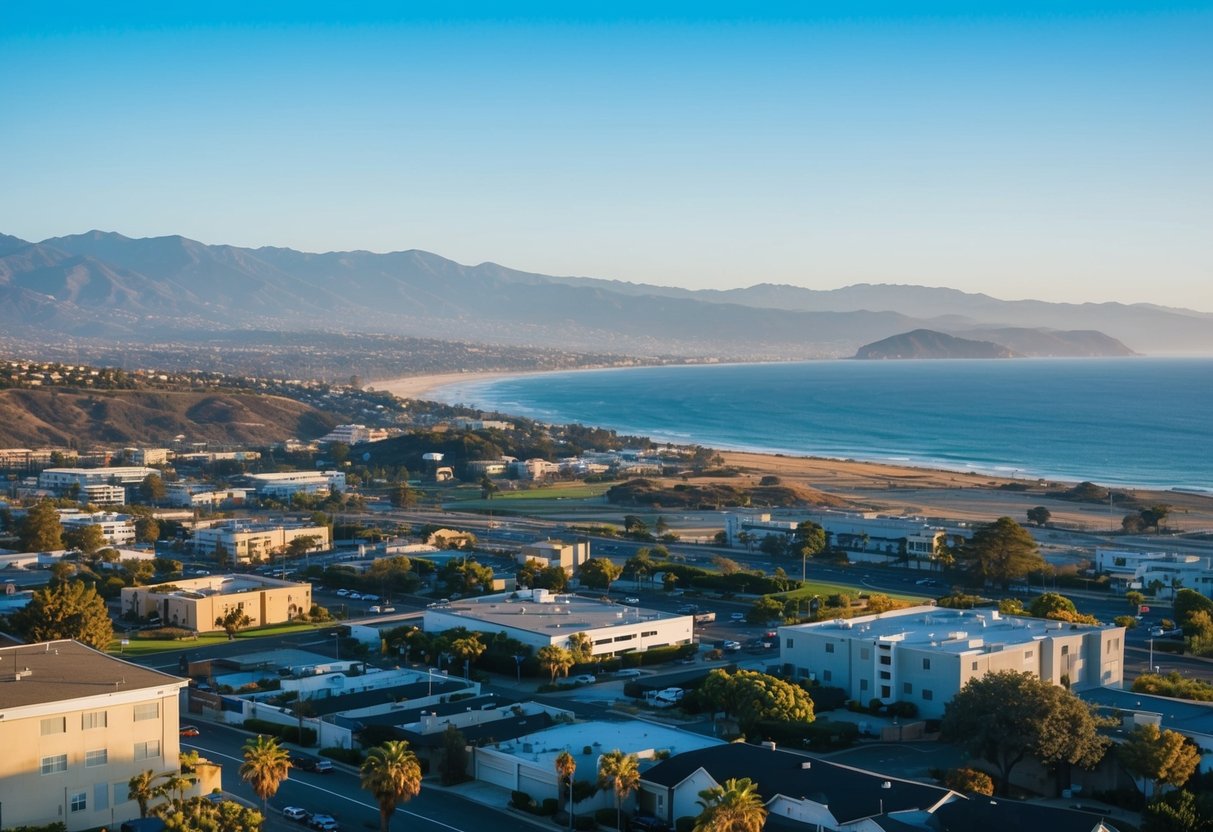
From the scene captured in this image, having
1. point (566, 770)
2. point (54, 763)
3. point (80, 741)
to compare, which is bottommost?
point (566, 770)

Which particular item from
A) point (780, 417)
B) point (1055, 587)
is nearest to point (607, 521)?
point (1055, 587)

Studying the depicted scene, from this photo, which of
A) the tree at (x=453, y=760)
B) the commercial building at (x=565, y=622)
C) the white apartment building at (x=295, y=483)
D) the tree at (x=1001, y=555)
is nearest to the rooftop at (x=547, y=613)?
the commercial building at (x=565, y=622)

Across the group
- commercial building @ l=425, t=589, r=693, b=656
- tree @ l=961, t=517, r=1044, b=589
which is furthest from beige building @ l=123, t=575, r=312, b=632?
tree @ l=961, t=517, r=1044, b=589

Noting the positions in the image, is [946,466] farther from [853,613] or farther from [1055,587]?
[853,613]

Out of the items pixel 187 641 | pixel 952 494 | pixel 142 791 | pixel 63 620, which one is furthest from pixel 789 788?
pixel 952 494

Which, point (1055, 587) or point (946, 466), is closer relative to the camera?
point (1055, 587)

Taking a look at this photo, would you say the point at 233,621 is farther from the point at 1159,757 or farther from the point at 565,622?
the point at 1159,757
